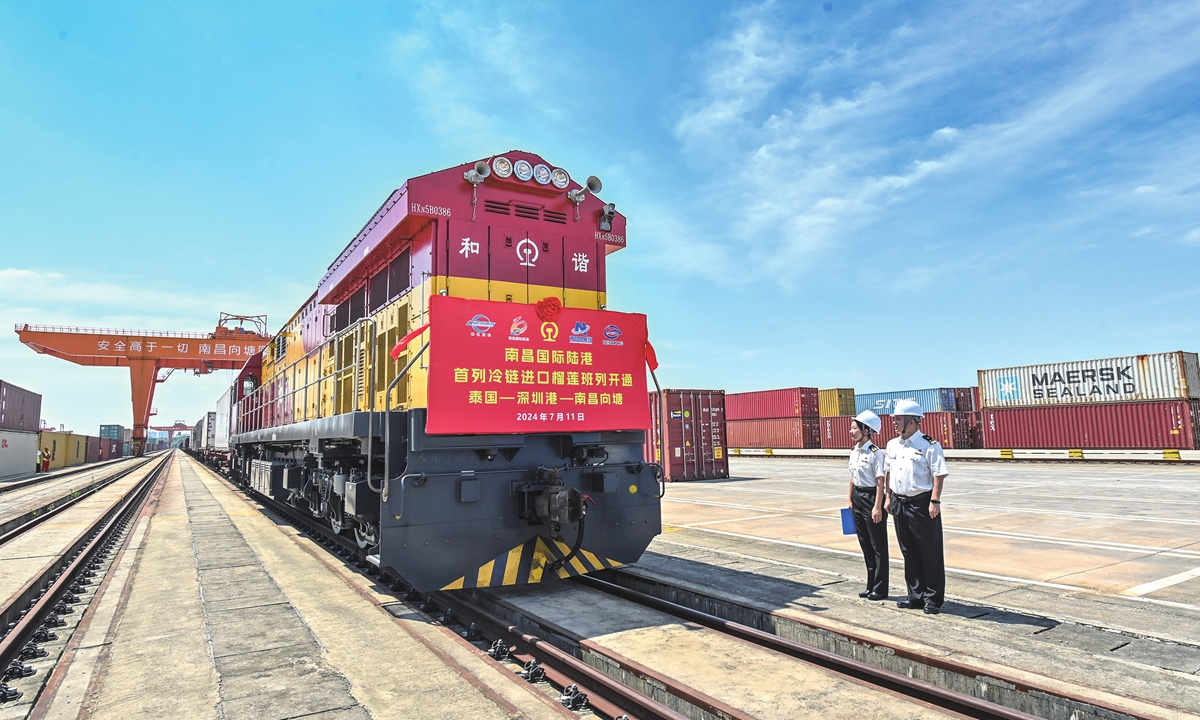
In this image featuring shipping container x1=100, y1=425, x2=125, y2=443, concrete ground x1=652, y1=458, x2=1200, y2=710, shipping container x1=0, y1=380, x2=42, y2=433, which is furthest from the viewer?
shipping container x1=100, y1=425, x2=125, y2=443

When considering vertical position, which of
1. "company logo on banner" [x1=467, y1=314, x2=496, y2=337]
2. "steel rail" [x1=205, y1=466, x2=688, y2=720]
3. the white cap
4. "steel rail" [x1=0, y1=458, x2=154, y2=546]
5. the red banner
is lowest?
"steel rail" [x1=0, y1=458, x2=154, y2=546]

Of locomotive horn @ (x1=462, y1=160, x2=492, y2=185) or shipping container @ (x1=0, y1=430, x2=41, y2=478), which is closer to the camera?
locomotive horn @ (x1=462, y1=160, x2=492, y2=185)

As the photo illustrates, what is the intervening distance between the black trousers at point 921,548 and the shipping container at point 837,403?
33.9 m

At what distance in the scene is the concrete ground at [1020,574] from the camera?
3816mm

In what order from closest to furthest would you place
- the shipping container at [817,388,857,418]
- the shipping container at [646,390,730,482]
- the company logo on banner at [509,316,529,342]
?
the company logo on banner at [509,316,529,342] < the shipping container at [646,390,730,482] < the shipping container at [817,388,857,418]

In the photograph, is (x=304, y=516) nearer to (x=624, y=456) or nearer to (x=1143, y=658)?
(x=624, y=456)

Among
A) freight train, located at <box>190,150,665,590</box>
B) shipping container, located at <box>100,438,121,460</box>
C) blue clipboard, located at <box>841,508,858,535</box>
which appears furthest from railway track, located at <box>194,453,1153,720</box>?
shipping container, located at <box>100,438,121,460</box>

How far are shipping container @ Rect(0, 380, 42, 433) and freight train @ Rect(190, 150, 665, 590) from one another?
104ft

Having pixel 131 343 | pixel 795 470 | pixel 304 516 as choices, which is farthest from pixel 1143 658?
pixel 131 343

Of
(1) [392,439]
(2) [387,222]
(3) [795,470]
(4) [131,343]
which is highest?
(4) [131,343]

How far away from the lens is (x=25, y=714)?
137 inches

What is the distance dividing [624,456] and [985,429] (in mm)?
31171

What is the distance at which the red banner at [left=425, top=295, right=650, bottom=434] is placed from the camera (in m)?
4.99

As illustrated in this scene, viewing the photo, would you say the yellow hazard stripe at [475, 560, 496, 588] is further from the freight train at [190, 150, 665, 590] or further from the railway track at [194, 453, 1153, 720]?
the railway track at [194, 453, 1153, 720]
